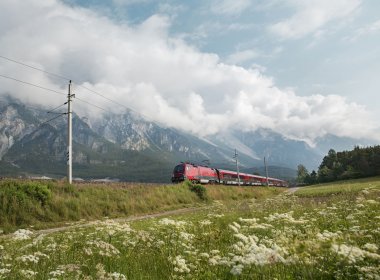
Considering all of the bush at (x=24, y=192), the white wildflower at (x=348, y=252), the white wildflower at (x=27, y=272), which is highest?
the bush at (x=24, y=192)

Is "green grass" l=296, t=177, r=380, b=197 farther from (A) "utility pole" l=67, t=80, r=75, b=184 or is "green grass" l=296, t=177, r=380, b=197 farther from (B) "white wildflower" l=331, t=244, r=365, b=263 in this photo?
(A) "utility pole" l=67, t=80, r=75, b=184

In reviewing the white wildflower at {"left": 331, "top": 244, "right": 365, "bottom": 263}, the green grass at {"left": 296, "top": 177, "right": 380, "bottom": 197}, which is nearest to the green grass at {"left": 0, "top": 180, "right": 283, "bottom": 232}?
the green grass at {"left": 296, "top": 177, "right": 380, "bottom": 197}

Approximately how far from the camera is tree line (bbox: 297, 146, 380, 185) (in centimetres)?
12350

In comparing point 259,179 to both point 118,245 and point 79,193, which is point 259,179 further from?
point 118,245

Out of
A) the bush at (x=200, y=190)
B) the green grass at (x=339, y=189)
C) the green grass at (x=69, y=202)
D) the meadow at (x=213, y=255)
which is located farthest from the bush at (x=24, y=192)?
the bush at (x=200, y=190)

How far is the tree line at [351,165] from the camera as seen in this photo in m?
124

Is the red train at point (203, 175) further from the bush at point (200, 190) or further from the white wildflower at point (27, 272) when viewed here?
the white wildflower at point (27, 272)

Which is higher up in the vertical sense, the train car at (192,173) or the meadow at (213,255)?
the train car at (192,173)

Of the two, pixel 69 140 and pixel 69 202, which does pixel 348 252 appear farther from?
pixel 69 140

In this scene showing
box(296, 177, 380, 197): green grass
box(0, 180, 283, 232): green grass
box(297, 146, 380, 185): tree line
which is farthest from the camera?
box(297, 146, 380, 185): tree line

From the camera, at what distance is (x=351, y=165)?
13688 centimetres

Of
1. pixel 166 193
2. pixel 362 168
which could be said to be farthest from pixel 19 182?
pixel 362 168

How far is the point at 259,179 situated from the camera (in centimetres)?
9669

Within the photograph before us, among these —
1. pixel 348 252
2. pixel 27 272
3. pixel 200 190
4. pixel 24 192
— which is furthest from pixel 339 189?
pixel 27 272
